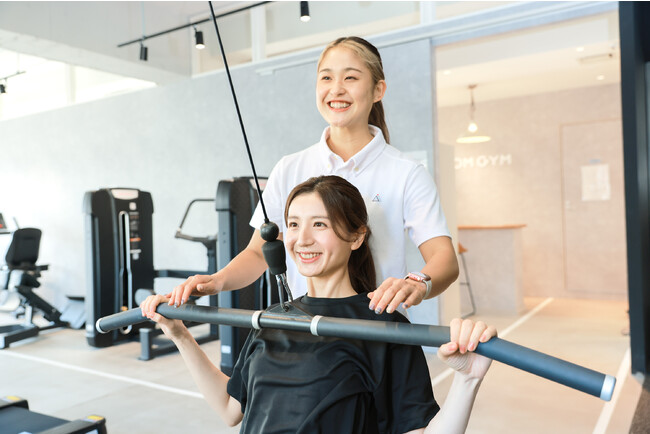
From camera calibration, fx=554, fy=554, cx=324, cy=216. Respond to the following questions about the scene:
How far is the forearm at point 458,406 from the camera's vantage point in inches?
38.5

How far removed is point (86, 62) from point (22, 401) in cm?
431

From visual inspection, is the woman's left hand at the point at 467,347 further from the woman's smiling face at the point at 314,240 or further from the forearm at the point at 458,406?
the woman's smiling face at the point at 314,240

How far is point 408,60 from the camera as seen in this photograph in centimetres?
464

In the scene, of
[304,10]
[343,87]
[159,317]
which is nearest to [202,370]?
[159,317]

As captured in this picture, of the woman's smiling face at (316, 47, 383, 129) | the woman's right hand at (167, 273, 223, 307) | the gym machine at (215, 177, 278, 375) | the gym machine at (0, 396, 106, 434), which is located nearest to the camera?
the woman's right hand at (167, 273, 223, 307)

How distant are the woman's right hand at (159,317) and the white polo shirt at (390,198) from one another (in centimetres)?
37

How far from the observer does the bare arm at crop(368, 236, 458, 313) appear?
103cm

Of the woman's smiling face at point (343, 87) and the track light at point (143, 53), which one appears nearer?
the woman's smiling face at point (343, 87)

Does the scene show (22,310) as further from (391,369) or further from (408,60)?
(391,369)

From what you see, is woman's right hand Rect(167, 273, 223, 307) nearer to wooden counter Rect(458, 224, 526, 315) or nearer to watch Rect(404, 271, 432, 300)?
watch Rect(404, 271, 432, 300)

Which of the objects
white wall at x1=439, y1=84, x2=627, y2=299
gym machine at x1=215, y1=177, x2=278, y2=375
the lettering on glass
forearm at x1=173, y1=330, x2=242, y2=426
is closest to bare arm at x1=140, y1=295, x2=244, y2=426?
forearm at x1=173, y1=330, x2=242, y2=426

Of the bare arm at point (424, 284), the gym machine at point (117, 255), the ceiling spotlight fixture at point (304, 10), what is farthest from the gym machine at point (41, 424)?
the ceiling spotlight fixture at point (304, 10)

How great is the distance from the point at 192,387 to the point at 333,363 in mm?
2907

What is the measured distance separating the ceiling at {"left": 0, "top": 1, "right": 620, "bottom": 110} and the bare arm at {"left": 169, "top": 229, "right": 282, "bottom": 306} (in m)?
3.63
